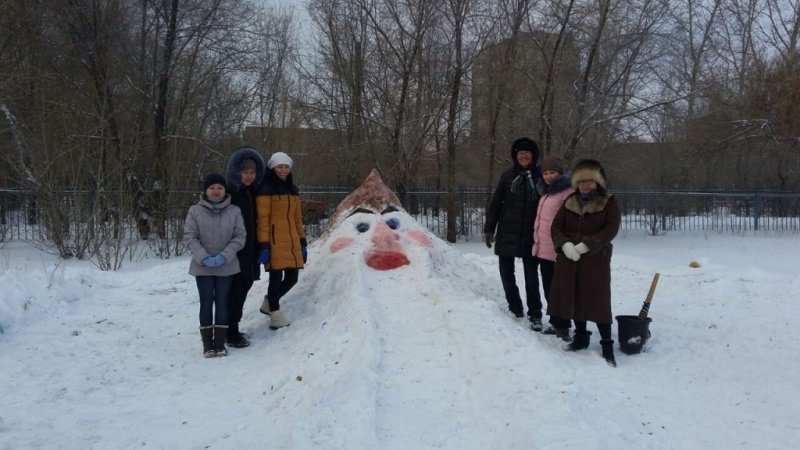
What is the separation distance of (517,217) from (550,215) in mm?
431

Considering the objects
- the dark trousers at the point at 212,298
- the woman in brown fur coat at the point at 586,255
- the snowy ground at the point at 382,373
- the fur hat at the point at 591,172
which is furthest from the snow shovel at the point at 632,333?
the dark trousers at the point at 212,298

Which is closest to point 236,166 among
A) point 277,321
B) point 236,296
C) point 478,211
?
point 236,296

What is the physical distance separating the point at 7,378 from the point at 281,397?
211 centimetres

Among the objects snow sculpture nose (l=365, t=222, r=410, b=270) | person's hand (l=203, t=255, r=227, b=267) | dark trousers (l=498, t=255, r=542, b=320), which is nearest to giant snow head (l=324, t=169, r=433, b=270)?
snow sculpture nose (l=365, t=222, r=410, b=270)

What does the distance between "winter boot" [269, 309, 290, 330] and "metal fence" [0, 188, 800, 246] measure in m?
6.75

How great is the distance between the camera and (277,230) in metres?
5.47

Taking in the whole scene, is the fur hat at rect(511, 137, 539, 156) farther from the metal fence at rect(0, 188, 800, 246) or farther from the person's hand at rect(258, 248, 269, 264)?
the metal fence at rect(0, 188, 800, 246)

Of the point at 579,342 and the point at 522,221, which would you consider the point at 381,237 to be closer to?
the point at 522,221

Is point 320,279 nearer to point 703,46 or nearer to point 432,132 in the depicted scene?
point 432,132

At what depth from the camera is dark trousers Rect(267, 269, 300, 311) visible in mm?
5496

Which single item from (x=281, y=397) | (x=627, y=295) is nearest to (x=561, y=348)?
(x=281, y=397)

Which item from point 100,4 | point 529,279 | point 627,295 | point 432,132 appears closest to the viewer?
point 529,279

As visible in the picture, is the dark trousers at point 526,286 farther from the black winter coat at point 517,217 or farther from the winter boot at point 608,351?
the winter boot at point 608,351

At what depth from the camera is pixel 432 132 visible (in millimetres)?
16484
